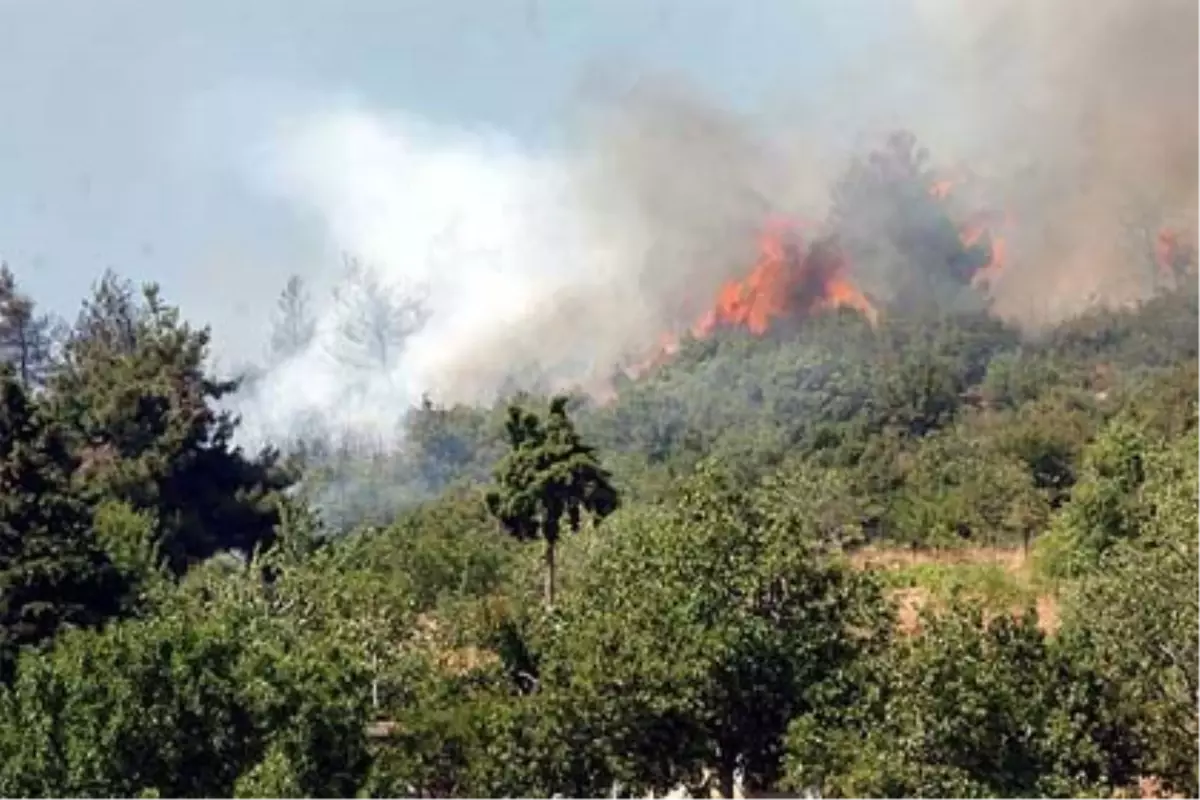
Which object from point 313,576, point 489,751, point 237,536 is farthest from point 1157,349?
point 489,751

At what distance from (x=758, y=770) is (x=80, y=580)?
1231 cm

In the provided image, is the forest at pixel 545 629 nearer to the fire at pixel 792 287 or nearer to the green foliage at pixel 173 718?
the green foliage at pixel 173 718

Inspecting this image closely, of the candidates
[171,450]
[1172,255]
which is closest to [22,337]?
[171,450]

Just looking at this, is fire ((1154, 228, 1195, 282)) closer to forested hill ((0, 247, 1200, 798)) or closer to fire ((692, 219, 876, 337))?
fire ((692, 219, 876, 337))

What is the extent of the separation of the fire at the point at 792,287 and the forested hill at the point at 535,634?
178 feet

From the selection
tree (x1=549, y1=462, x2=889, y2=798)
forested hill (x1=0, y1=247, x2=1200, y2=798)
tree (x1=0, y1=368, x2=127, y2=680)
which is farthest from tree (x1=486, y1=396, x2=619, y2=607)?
tree (x1=549, y1=462, x2=889, y2=798)

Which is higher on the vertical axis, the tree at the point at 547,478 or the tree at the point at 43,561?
the tree at the point at 547,478

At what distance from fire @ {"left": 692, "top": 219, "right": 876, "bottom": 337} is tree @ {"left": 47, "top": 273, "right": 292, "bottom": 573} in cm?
6386

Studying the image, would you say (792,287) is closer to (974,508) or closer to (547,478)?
(974,508)

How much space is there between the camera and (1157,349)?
92.6 meters

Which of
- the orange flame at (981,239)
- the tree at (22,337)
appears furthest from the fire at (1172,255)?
the tree at (22,337)

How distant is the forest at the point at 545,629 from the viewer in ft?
62.3

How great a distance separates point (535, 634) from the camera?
2575 cm

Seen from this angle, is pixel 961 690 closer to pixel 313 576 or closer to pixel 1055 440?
pixel 313 576
